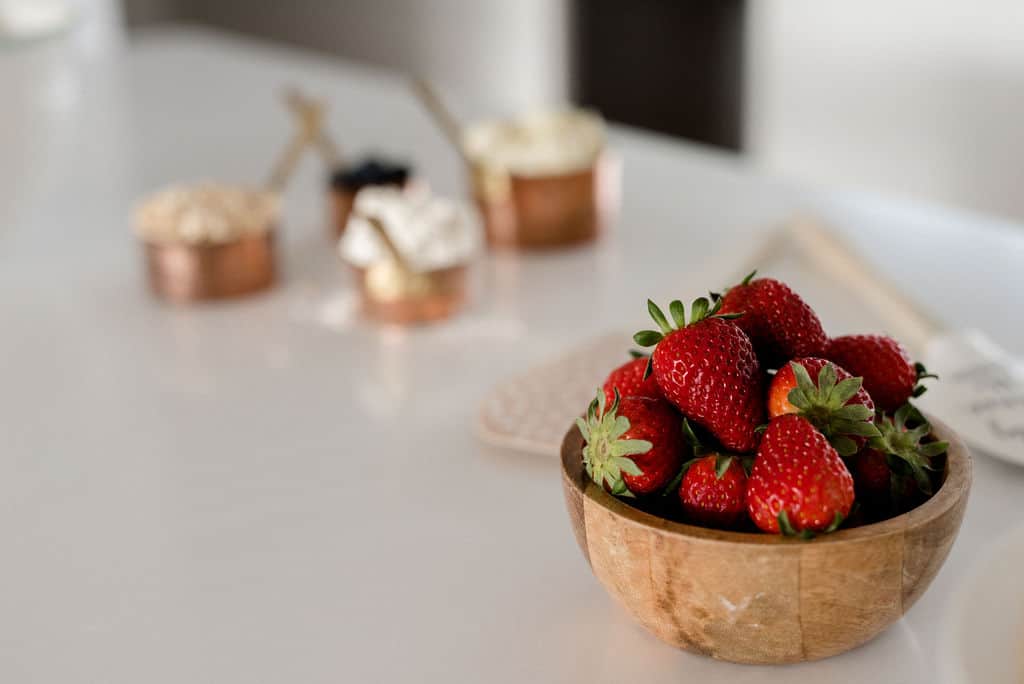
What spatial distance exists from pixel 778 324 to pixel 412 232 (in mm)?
542

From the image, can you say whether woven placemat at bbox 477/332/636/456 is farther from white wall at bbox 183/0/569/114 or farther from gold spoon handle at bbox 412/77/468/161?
white wall at bbox 183/0/569/114

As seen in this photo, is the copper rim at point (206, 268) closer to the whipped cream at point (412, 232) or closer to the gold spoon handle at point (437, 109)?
the whipped cream at point (412, 232)

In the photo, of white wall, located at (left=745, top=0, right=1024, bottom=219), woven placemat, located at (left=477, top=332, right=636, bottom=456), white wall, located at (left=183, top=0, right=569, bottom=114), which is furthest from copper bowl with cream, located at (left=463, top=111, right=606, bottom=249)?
white wall, located at (left=183, top=0, right=569, bottom=114)

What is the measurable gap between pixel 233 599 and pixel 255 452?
0.20 meters

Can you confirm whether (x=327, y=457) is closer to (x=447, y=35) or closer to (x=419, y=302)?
(x=419, y=302)

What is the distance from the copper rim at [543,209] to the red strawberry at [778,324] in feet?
2.17

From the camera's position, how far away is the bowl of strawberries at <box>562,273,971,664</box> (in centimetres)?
61

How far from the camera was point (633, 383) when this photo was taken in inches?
27.5

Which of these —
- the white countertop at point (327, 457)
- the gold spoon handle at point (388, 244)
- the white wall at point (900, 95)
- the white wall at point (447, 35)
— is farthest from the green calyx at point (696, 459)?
the white wall at point (447, 35)

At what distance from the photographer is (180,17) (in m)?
3.70

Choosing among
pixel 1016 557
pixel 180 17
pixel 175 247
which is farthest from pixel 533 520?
pixel 180 17

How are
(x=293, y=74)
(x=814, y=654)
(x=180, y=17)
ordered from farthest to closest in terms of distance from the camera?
1. (x=180, y=17)
2. (x=293, y=74)
3. (x=814, y=654)

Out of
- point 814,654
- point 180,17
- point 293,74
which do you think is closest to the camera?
point 814,654

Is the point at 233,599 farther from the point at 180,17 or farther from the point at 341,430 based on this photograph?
the point at 180,17
